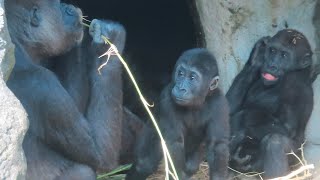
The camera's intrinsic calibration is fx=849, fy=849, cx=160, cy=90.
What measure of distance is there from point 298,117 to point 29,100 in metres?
2.29

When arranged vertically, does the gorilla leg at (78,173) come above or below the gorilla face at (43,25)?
below

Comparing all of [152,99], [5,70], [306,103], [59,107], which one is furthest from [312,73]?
[5,70]

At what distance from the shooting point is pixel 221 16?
20.5ft

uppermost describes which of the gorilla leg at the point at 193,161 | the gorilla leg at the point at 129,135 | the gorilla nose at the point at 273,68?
the gorilla nose at the point at 273,68

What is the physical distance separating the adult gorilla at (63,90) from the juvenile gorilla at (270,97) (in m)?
1.52

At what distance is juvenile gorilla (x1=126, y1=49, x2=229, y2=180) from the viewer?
16.6 feet

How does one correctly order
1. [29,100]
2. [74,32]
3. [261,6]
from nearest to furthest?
[29,100] → [74,32] → [261,6]

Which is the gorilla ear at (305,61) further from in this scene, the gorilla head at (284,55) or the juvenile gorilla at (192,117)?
the juvenile gorilla at (192,117)

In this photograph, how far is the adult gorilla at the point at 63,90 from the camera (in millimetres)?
4180

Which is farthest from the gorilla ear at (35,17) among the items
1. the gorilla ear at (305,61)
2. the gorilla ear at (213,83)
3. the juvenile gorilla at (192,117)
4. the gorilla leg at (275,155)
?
the gorilla ear at (305,61)

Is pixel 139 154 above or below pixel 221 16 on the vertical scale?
below

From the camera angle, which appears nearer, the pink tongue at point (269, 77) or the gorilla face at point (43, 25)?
the gorilla face at point (43, 25)

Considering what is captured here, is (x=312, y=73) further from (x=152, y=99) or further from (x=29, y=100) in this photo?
(x=29, y=100)

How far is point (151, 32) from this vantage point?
752cm
